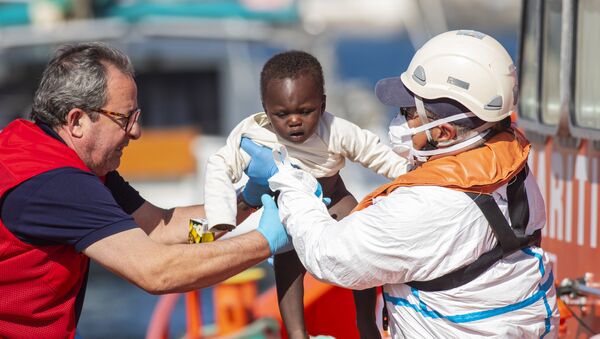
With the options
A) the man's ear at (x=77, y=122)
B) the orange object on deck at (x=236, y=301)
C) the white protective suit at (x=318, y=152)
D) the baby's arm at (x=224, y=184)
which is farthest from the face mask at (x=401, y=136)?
the orange object on deck at (x=236, y=301)

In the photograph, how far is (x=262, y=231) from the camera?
347 centimetres

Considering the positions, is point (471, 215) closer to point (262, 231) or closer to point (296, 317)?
point (262, 231)

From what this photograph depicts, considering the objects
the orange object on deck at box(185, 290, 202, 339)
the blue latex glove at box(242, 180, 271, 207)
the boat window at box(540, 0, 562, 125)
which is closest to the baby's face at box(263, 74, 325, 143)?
the blue latex glove at box(242, 180, 271, 207)

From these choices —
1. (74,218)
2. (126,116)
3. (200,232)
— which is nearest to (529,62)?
(200,232)

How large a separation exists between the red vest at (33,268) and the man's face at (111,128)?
95mm

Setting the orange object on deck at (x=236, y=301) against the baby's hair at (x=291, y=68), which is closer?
the baby's hair at (x=291, y=68)

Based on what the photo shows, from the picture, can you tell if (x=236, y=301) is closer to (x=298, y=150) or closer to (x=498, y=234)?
(x=298, y=150)

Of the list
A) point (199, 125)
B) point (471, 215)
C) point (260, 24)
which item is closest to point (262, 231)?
point (471, 215)

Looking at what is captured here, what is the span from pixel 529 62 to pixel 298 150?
1728 millimetres

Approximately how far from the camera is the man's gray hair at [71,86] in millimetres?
3480

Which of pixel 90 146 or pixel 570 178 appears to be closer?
pixel 90 146

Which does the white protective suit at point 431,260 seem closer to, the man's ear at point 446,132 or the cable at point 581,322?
the man's ear at point 446,132

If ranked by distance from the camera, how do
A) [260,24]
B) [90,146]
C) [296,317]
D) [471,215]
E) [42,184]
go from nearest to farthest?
[471,215] → [42,184] → [90,146] → [296,317] → [260,24]

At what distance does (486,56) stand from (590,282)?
1577 mm
